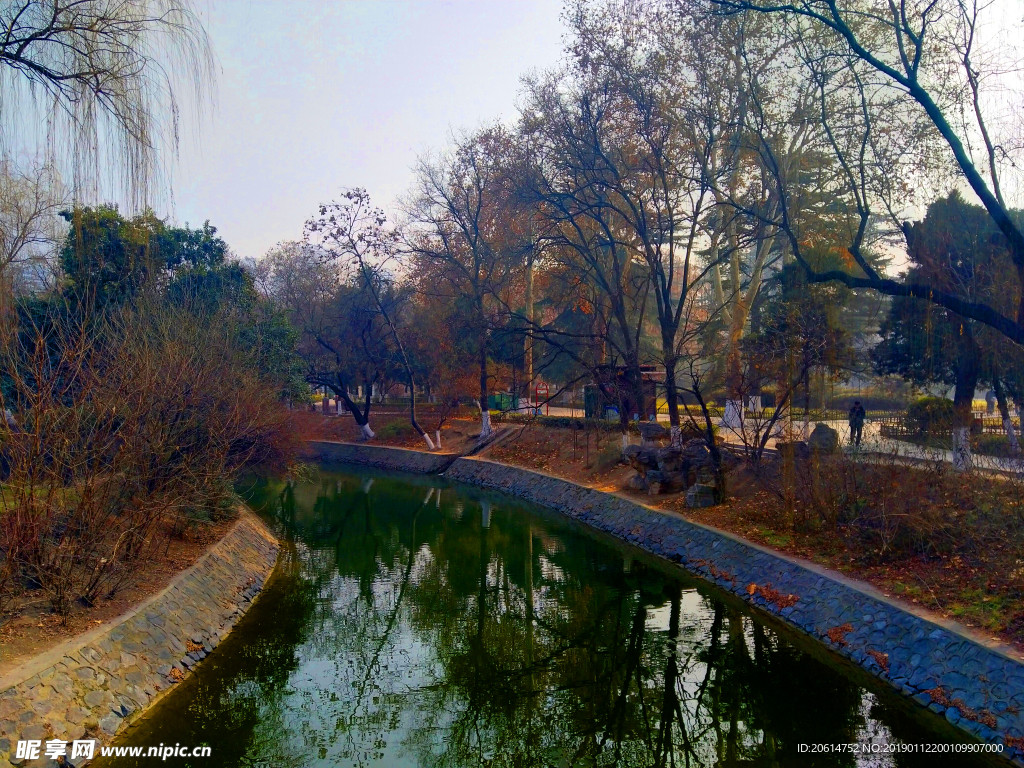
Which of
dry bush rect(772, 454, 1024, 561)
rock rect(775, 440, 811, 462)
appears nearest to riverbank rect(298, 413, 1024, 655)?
dry bush rect(772, 454, 1024, 561)

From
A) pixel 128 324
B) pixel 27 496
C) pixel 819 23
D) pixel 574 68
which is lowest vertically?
pixel 27 496

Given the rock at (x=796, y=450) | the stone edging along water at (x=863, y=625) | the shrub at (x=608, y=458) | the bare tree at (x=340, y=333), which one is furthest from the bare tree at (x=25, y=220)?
the bare tree at (x=340, y=333)

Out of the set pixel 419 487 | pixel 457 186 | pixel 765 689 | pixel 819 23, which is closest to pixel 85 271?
pixel 765 689

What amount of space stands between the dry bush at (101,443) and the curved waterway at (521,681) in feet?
6.57

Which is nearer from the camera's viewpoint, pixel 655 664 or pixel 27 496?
pixel 27 496

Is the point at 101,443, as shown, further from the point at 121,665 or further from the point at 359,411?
the point at 359,411

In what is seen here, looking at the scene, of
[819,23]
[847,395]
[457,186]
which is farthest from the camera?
[847,395]

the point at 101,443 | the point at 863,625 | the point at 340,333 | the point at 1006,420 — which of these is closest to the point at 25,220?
the point at 101,443

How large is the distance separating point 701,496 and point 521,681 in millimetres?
8933

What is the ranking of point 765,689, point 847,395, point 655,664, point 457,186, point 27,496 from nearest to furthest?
point 27,496, point 765,689, point 655,664, point 457,186, point 847,395

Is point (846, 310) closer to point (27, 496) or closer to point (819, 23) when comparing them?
point (819, 23)

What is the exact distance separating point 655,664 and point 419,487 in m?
19.1

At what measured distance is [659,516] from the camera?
1814 cm

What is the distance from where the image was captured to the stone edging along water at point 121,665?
7.18 m
